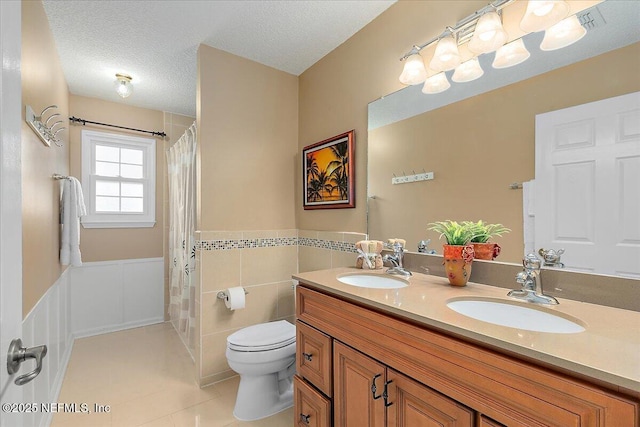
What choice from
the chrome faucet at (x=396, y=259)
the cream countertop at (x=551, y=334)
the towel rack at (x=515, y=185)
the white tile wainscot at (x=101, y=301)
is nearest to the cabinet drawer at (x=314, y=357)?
the cream countertop at (x=551, y=334)

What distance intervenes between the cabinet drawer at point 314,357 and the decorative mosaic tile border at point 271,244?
72 cm

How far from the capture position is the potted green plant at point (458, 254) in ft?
4.03

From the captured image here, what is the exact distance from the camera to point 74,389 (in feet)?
6.73

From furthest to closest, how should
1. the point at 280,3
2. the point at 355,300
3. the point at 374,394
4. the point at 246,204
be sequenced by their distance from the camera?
1. the point at 246,204
2. the point at 280,3
3. the point at 355,300
4. the point at 374,394

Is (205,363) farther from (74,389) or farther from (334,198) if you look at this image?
(334,198)

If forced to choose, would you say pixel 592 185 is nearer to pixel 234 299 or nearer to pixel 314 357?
pixel 314 357

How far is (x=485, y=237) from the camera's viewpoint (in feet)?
4.24

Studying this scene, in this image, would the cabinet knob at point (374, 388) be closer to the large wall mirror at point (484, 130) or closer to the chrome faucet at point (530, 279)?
the chrome faucet at point (530, 279)

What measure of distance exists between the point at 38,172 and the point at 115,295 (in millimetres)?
1994

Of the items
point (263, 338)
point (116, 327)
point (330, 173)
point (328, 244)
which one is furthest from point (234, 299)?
point (116, 327)

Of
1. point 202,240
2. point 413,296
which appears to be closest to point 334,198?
point 202,240

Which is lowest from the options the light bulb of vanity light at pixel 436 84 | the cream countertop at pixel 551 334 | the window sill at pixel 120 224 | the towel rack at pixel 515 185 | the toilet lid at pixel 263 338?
the toilet lid at pixel 263 338

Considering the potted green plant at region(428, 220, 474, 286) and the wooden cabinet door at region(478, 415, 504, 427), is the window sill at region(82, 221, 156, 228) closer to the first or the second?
the potted green plant at region(428, 220, 474, 286)

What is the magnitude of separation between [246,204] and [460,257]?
166cm
